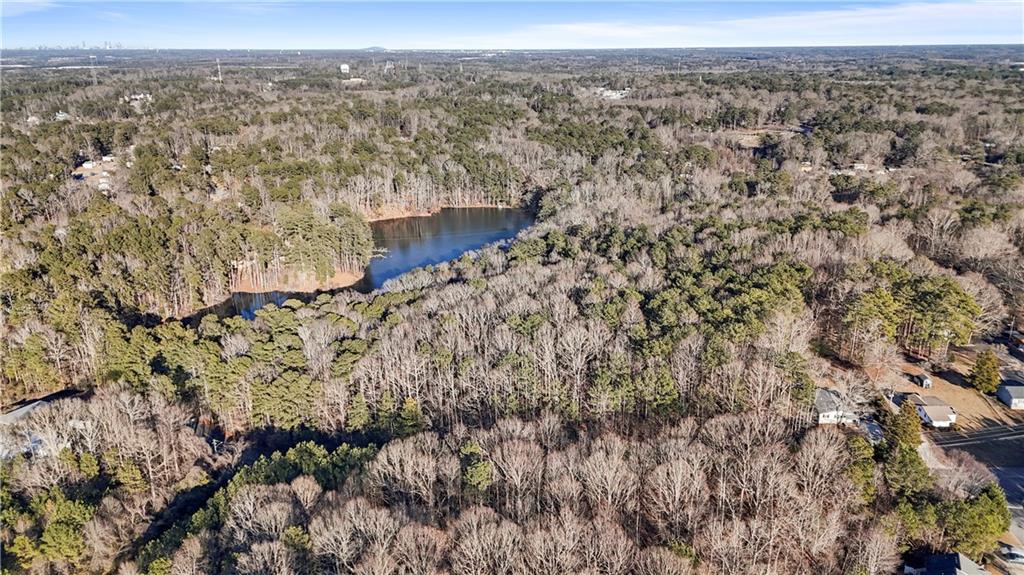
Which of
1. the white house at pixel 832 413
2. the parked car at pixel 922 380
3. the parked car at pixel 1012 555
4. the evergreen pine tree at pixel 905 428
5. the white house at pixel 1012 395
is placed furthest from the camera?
the parked car at pixel 922 380

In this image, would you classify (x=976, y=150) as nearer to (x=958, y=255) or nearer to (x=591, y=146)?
(x=958, y=255)

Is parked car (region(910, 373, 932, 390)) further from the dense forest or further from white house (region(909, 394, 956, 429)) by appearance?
white house (region(909, 394, 956, 429))

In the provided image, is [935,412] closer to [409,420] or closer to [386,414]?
[409,420]

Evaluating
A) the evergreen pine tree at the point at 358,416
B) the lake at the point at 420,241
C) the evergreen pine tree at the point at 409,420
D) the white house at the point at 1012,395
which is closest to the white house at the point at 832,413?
the white house at the point at 1012,395

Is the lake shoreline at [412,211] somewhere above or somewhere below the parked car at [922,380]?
above

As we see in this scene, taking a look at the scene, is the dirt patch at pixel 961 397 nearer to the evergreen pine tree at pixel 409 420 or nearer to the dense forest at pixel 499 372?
the dense forest at pixel 499 372

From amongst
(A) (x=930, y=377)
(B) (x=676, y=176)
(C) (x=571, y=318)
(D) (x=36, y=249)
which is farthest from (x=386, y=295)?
(B) (x=676, y=176)

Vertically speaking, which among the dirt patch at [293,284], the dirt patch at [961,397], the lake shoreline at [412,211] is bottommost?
the dirt patch at [961,397]
